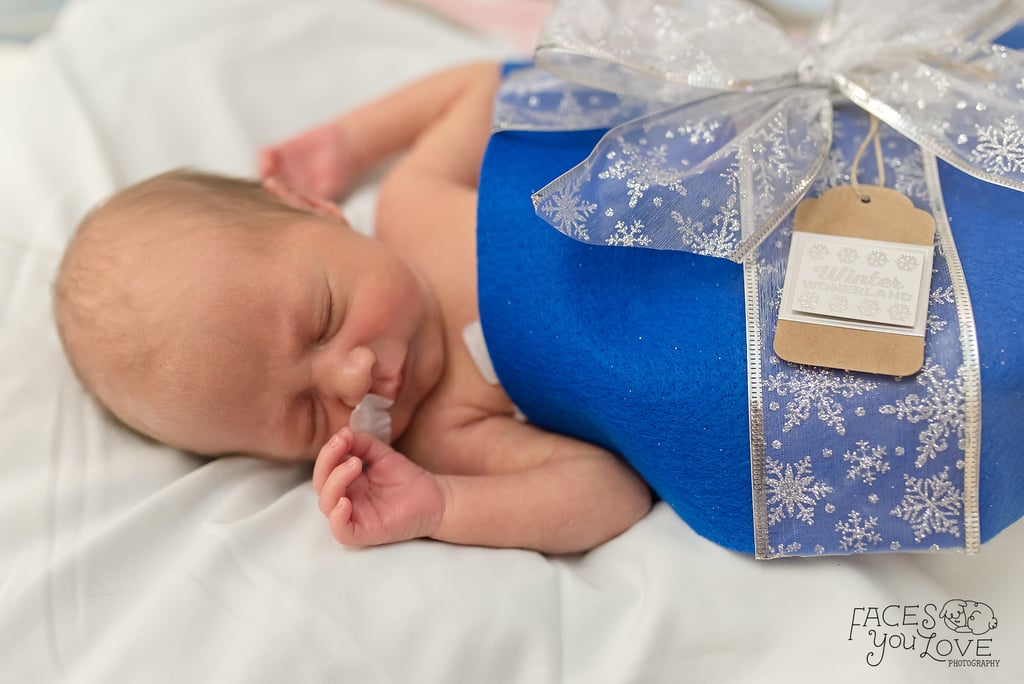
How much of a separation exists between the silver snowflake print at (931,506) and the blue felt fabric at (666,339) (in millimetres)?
30

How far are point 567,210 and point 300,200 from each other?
0.47 m

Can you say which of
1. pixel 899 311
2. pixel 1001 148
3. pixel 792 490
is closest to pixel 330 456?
pixel 792 490

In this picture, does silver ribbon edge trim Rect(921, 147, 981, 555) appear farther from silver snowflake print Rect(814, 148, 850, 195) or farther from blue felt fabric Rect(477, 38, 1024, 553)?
silver snowflake print Rect(814, 148, 850, 195)

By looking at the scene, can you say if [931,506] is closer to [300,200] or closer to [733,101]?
[733,101]

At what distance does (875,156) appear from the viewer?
3.37ft

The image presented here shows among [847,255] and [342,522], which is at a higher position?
[847,255]

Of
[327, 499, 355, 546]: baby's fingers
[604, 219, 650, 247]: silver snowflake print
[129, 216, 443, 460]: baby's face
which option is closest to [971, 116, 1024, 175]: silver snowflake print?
[604, 219, 650, 247]: silver snowflake print

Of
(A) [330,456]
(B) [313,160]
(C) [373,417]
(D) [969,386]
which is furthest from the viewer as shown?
(B) [313,160]

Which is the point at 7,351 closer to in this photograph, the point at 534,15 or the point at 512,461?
the point at 512,461

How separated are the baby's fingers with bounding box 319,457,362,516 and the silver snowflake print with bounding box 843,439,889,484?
517mm

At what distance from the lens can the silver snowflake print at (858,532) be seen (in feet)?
3.06

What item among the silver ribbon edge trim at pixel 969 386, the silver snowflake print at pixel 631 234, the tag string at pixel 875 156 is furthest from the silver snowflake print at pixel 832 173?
the silver snowflake print at pixel 631 234

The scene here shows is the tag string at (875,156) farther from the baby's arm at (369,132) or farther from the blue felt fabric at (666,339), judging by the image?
the baby's arm at (369,132)

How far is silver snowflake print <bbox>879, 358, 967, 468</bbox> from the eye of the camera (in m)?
0.89
